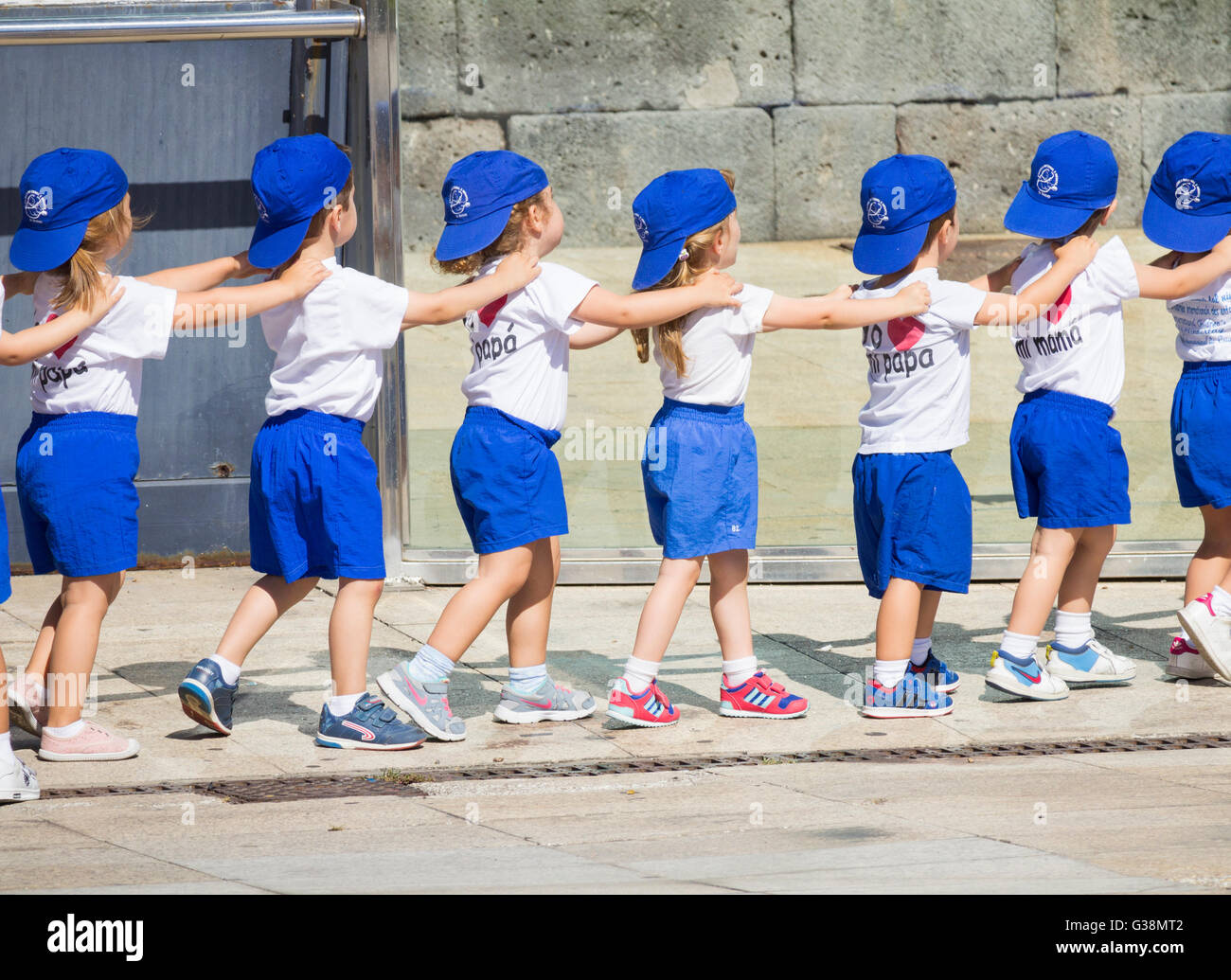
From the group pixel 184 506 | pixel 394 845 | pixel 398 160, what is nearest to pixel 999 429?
pixel 398 160

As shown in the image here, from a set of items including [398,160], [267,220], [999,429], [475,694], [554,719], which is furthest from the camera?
[999,429]

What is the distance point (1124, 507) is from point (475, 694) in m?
2.03

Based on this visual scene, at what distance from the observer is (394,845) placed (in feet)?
12.6

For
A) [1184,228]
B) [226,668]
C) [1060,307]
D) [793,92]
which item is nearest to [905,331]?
[1060,307]

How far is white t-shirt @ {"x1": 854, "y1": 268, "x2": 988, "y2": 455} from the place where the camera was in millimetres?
4941

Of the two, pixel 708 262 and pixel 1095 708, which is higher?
pixel 708 262

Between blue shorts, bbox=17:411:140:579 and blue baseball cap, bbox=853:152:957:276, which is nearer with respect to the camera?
blue shorts, bbox=17:411:140:579

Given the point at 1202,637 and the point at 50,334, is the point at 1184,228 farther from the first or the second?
the point at 50,334

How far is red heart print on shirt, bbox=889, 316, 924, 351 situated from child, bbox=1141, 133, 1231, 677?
95cm

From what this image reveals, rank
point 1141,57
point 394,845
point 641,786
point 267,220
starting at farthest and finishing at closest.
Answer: point 1141,57
point 267,220
point 641,786
point 394,845

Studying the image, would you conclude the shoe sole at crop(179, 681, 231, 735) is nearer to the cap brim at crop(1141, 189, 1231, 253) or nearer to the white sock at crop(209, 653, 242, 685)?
the white sock at crop(209, 653, 242, 685)

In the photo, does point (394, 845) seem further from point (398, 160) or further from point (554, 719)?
point (398, 160)

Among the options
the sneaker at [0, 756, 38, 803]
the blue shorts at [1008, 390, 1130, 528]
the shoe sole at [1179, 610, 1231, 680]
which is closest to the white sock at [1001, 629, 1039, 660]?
the blue shorts at [1008, 390, 1130, 528]

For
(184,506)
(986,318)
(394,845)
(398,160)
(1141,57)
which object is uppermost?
(1141,57)
